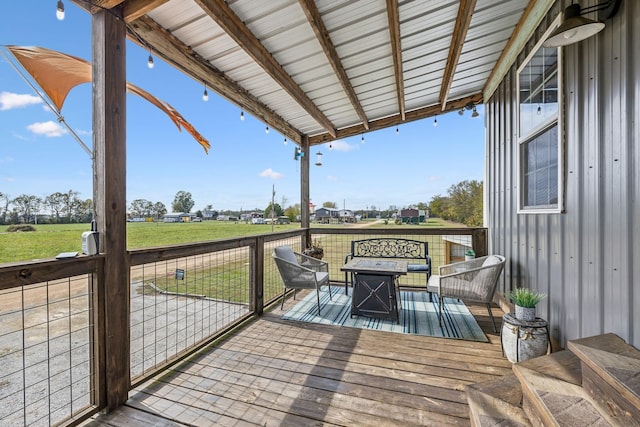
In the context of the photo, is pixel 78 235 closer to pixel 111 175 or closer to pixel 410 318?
pixel 111 175

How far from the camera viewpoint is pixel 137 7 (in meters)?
1.79

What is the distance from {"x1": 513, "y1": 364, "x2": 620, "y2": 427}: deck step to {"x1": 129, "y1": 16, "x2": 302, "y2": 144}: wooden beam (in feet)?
11.5

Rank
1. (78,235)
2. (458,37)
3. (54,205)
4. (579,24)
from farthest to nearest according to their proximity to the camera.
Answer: (54,205)
(458,37)
(78,235)
(579,24)

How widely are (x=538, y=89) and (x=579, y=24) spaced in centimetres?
132

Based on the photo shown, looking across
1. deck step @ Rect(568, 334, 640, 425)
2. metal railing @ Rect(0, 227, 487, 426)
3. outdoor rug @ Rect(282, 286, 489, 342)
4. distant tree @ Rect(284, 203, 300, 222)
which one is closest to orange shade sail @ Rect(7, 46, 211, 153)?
→ metal railing @ Rect(0, 227, 487, 426)

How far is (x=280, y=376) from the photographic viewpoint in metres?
2.11

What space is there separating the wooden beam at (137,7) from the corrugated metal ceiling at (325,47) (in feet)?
0.14

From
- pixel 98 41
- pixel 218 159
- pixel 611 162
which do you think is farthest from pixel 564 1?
pixel 218 159

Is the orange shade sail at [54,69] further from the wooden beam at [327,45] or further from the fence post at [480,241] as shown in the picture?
the fence post at [480,241]

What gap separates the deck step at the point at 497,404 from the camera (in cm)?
142

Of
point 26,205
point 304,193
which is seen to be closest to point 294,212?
point 304,193

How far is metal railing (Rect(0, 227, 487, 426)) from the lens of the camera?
5.16ft

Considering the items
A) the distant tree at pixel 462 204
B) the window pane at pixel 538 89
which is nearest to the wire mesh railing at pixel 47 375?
the window pane at pixel 538 89

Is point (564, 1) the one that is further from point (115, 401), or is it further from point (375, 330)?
point (115, 401)
